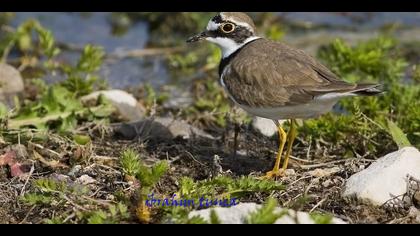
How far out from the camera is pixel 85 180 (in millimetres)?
6230

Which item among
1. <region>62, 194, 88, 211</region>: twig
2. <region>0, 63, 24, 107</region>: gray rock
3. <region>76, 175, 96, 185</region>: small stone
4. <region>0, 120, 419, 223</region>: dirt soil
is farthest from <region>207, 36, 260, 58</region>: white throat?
<region>0, 63, 24, 107</region>: gray rock

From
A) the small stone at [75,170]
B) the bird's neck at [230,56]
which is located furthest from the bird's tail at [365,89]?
the small stone at [75,170]

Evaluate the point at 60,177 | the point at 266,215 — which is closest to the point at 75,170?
the point at 60,177

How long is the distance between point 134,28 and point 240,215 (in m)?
7.35

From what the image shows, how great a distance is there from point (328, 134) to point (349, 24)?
5036 millimetres

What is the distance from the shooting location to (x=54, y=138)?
709cm

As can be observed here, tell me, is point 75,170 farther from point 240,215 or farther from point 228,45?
point 240,215

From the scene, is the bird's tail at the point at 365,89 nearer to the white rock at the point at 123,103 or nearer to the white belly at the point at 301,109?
the white belly at the point at 301,109

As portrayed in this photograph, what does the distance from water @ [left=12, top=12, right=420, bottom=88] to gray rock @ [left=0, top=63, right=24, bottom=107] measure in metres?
1.61

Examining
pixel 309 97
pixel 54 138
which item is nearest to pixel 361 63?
pixel 309 97

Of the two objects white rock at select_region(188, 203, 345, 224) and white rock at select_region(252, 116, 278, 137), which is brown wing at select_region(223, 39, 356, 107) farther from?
white rock at select_region(188, 203, 345, 224)

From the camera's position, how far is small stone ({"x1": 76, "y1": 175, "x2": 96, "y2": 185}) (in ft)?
20.3
